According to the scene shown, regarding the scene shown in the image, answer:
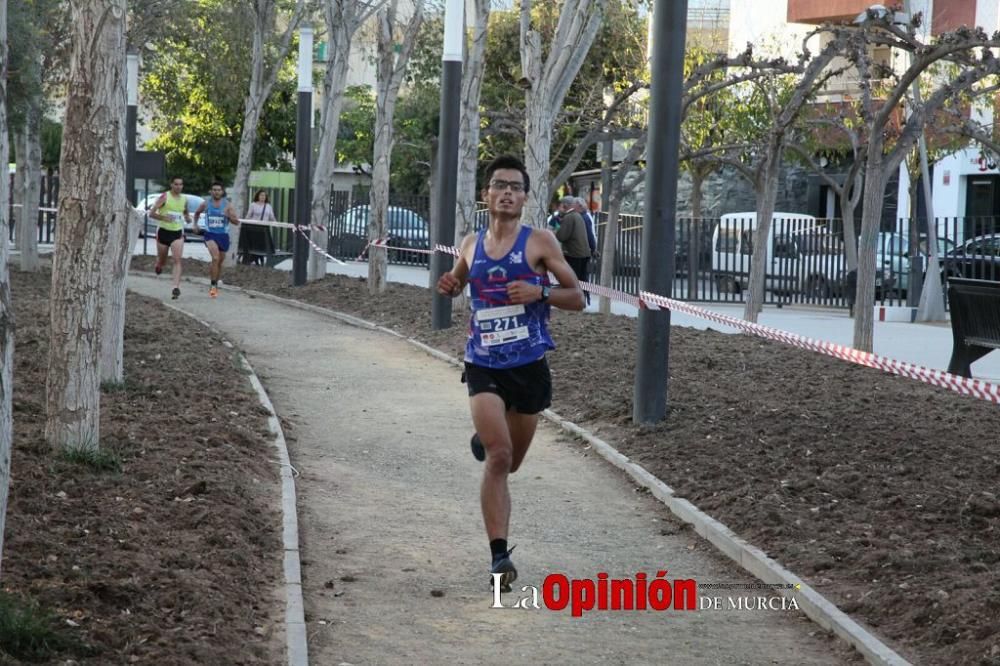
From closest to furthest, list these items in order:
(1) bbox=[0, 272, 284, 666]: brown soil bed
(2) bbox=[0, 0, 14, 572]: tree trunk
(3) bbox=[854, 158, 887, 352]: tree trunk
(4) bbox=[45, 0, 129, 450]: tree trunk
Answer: (2) bbox=[0, 0, 14, 572]: tree trunk, (1) bbox=[0, 272, 284, 666]: brown soil bed, (4) bbox=[45, 0, 129, 450]: tree trunk, (3) bbox=[854, 158, 887, 352]: tree trunk

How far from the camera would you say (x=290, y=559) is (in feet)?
23.2

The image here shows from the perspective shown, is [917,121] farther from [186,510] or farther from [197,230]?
[197,230]

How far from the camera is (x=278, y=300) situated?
78.8 feet

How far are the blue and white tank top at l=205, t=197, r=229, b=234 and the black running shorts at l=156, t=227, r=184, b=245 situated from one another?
0.69 metres

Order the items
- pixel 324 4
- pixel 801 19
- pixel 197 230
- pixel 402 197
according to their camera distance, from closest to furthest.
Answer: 1. pixel 197 230
2. pixel 324 4
3. pixel 402 197
4. pixel 801 19

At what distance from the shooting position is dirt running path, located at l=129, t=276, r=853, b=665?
240 inches

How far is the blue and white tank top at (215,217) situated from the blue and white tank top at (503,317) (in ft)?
55.7

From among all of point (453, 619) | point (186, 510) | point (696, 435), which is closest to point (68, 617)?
point (453, 619)

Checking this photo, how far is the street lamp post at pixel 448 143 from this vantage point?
1791 centimetres

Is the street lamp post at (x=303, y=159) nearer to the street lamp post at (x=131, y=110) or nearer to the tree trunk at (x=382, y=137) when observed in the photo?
the tree trunk at (x=382, y=137)

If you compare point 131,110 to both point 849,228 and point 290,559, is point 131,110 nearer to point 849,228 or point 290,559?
point 849,228

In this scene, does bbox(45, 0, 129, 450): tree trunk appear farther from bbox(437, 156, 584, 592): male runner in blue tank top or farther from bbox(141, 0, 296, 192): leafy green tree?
bbox(141, 0, 296, 192): leafy green tree

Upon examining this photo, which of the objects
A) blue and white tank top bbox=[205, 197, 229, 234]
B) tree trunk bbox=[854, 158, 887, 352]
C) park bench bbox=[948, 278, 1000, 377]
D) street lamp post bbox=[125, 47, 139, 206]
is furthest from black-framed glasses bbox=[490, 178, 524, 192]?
street lamp post bbox=[125, 47, 139, 206]

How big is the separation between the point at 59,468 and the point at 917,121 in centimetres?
942
